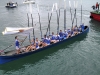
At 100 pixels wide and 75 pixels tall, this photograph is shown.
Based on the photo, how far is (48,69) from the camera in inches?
820

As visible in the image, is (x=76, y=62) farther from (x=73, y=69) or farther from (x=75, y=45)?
(x=75, y=45)

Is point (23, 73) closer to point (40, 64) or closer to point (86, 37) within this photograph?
point (40, 64)

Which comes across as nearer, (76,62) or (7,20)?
(76,62)

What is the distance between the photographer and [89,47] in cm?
2752

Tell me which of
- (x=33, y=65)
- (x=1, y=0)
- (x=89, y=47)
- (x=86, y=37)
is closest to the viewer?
(x=33, y=65)

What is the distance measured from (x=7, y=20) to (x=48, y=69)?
28.6m

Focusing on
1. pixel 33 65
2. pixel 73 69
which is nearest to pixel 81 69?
pixel 73 69

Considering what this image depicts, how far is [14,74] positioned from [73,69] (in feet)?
23.5

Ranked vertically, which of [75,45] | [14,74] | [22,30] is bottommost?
[14,74]

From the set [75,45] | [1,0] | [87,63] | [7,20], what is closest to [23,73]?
[87,63]

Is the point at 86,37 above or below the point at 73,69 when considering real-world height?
above

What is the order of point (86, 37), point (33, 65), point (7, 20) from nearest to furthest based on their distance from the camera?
point (33, 65) → point (86, 37) → point (7, 20)

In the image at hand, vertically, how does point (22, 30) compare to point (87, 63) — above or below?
above

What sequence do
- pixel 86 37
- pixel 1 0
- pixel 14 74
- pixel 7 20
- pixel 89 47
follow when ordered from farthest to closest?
pixel 1 0 < pixel 7 20 < pixel 86 37 < pixel 89 47 < pixel 14 74
